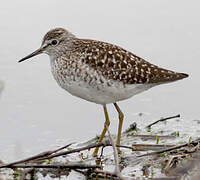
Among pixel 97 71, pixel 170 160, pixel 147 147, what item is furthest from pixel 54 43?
pixel 170 160

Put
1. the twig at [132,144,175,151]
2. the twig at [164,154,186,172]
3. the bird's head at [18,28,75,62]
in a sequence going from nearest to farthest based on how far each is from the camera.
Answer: the twig at [164,154,186,172] < the twig at [132,144,175,151] < the bird's head at [18,28,75,62]

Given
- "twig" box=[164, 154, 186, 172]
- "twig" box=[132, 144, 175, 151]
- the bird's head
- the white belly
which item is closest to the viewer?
"twig" box=[164, 154, 186, 172]

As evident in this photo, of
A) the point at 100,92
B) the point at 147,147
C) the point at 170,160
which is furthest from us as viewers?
the point at 147,147

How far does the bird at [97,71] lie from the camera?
7082 mm

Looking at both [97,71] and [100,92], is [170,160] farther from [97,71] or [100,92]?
[97,71]

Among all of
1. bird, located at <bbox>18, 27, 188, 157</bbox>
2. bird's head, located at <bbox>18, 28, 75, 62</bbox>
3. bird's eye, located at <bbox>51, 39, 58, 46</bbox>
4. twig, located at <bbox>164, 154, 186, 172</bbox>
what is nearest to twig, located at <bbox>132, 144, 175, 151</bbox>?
bird, located at <bbox>18, 27, 188, 157</bbox>

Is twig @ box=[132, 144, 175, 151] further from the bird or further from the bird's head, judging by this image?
the bird's head

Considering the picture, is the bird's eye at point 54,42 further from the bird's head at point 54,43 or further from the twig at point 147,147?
the twig at point 147,147

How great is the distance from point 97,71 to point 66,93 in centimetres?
317

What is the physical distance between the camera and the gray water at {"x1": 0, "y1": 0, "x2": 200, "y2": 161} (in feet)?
28.6

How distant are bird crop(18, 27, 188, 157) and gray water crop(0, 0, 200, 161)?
1.32 metres

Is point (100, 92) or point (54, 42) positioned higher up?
point (54, 42)

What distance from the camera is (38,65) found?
1084cm

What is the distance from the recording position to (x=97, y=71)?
716 cm
